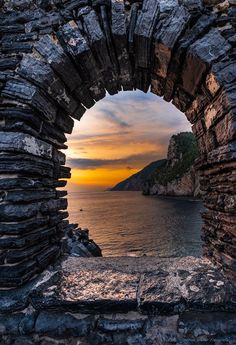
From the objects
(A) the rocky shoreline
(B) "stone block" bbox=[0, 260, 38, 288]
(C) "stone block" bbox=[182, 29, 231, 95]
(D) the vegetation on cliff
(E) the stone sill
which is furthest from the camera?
(D) the vegetation on cliff

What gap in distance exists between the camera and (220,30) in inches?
104

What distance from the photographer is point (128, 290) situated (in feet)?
8.35

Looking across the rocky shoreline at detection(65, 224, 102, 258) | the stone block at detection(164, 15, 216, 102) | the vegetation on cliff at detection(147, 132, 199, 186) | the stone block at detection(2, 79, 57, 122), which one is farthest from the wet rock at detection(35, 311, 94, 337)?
the vegetation on cliff at detection(147, 132, 199, 186)

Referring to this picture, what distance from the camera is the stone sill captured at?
2342mm

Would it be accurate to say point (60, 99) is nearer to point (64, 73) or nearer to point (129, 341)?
point (64, 73)

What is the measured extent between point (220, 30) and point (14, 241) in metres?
3.29

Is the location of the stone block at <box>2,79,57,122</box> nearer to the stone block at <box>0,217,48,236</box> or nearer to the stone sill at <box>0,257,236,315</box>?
the stone block at <box>0,217,48,236</box>

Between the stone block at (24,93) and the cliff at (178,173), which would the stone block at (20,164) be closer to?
the stone block at (24,93)

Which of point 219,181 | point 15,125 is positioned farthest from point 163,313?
point 15,125

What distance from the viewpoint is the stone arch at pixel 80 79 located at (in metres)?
2.50

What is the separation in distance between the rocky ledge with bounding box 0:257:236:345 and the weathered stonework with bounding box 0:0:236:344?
12 cm

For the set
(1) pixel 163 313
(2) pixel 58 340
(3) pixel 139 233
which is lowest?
(3) pixel 139 233

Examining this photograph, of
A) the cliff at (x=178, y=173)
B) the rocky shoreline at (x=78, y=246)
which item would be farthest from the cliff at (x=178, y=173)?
the rocky shoreline at (x=78, y=246)

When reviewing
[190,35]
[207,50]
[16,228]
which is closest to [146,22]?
[190,35]
